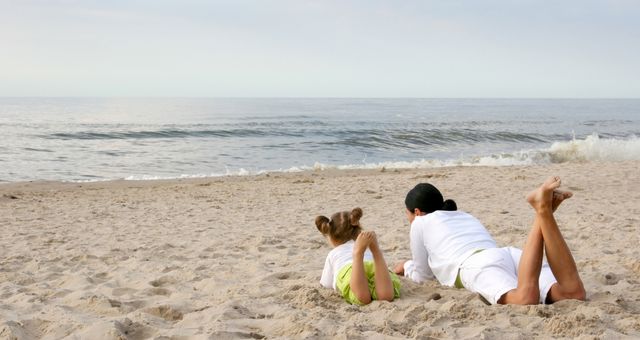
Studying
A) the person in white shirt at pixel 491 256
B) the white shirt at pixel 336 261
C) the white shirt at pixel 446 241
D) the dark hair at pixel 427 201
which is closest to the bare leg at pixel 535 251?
the person in white shirt at pixel 491 256

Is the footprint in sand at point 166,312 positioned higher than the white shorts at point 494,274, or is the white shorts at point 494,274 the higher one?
the white shorts at point 494,274

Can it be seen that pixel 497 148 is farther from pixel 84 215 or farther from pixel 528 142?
pixel 84 215

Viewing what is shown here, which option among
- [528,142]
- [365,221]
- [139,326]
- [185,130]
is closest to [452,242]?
[139,326]

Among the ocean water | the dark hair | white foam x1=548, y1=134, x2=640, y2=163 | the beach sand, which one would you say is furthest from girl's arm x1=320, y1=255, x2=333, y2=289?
white foam x1=548, y1=134, x2=640, y2=163

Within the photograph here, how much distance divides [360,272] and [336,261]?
43cm

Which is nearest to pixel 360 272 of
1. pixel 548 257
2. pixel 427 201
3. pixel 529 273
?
pixel 427 201

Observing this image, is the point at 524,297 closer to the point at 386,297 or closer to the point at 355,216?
the point at 386,297

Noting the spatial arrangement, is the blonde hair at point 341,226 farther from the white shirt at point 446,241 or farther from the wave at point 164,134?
the wave at point 164,134

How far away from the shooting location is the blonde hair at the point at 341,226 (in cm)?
418

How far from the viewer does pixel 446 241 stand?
4.07 metres

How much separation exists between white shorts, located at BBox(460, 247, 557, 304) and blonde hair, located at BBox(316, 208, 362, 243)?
0.81 metres

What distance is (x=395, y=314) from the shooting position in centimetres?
353

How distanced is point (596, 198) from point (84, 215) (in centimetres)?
816

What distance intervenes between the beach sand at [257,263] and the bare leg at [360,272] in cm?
13
